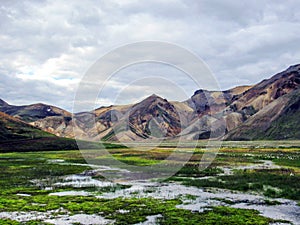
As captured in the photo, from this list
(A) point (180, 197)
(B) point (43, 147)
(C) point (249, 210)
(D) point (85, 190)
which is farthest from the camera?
(B) point (43, 147)

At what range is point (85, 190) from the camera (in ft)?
126

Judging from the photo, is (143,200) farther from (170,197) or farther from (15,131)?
(15,131)

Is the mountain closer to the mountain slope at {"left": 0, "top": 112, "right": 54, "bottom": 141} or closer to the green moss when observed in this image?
the mountain slope at {"left": 0, "top": 112, "right": 54, "bottom": 141}

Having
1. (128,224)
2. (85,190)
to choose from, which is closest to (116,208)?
(128,224)

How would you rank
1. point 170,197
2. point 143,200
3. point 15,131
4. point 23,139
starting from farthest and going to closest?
point 15,131 → point 23,139 → point 170,197 → point 143,200

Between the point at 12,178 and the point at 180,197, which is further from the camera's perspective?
the point at 12,178

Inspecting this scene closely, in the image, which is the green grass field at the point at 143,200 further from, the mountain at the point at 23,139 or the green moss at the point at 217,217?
the mountain at the point at 23,139

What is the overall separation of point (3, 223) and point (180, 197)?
17.2 metres

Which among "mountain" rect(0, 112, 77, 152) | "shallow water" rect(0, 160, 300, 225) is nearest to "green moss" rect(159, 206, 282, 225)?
"shallow water" rect(0, 160, 300, 225)

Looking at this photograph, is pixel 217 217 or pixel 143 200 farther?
pixel 143 200

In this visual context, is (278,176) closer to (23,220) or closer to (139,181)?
(139,181)

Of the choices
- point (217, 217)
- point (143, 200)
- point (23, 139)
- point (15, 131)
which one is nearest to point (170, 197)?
point (143, 200)

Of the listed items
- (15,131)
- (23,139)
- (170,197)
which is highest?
(15,131)

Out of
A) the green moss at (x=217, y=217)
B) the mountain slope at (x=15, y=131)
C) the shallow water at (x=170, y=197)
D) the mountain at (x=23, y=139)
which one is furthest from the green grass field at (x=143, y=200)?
the mountain slope at (x=15, y=131)
